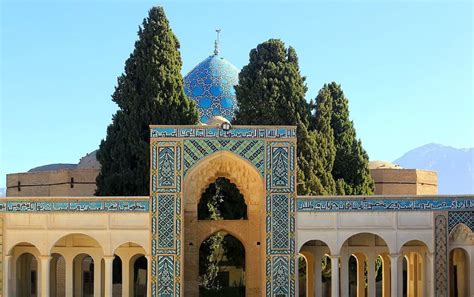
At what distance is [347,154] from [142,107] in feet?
20.9

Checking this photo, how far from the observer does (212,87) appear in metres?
29.5

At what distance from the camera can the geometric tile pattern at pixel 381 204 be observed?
1942 centimetres

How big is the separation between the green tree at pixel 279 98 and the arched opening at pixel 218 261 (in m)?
2.36

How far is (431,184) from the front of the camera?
28.9 meters

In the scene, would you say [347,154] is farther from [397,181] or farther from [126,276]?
[126,276]

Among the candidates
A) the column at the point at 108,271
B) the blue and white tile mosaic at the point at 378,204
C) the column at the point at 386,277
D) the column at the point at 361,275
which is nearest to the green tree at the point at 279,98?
the column at the point at 361,275

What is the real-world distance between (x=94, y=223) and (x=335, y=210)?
17.2ft

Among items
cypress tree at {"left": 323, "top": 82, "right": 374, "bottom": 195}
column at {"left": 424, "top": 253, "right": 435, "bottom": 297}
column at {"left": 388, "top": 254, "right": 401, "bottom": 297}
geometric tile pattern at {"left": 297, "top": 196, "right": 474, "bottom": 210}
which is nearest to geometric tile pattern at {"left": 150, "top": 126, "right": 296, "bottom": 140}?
geometric tile pattern at {"left": 297, "top": 196, "right": 474, "bottom": 210}

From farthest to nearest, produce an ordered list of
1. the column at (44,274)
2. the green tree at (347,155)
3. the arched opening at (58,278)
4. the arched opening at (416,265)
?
the green tree at (347,155)
the arched opening at (58,278)
the arched opening at (416,265)
the column at (44,274)

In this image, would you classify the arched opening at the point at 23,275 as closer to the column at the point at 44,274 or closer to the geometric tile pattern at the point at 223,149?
the column at the point at 44,274

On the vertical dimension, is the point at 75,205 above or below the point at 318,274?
above

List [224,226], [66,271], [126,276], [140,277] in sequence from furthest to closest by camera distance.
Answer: [140,277]
[224,226]
[126,276]
[66,271]

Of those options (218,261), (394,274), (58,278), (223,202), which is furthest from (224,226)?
(58,278)

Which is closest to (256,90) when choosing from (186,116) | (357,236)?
(186,116)
